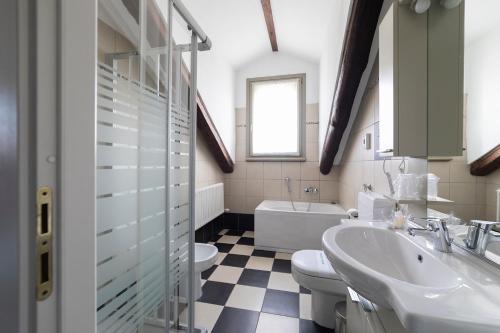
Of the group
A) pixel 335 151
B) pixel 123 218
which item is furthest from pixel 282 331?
pixel 335 151

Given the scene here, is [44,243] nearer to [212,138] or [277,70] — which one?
[212,138]

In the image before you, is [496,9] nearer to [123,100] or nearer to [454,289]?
[454,289]

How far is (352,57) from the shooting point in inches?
60.5

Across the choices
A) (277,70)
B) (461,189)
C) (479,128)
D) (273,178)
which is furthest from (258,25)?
(461,189)

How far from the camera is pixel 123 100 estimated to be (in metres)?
0.67

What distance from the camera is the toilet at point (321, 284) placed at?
1331mm

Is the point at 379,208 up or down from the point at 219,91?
down

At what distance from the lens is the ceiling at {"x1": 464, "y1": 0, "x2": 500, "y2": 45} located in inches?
30.1

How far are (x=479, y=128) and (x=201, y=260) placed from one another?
1.52 meters

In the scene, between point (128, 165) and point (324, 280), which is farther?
point (324, 280)

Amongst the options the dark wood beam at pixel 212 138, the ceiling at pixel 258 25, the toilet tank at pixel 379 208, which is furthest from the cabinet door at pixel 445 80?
A: the dark wood beam at pixel 212 138

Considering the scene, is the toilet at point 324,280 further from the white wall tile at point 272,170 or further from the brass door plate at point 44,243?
the white wall tile at point 272,170

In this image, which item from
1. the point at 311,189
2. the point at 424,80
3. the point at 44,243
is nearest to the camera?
the point at 44,243

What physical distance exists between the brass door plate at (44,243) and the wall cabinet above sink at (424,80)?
1306 mm
